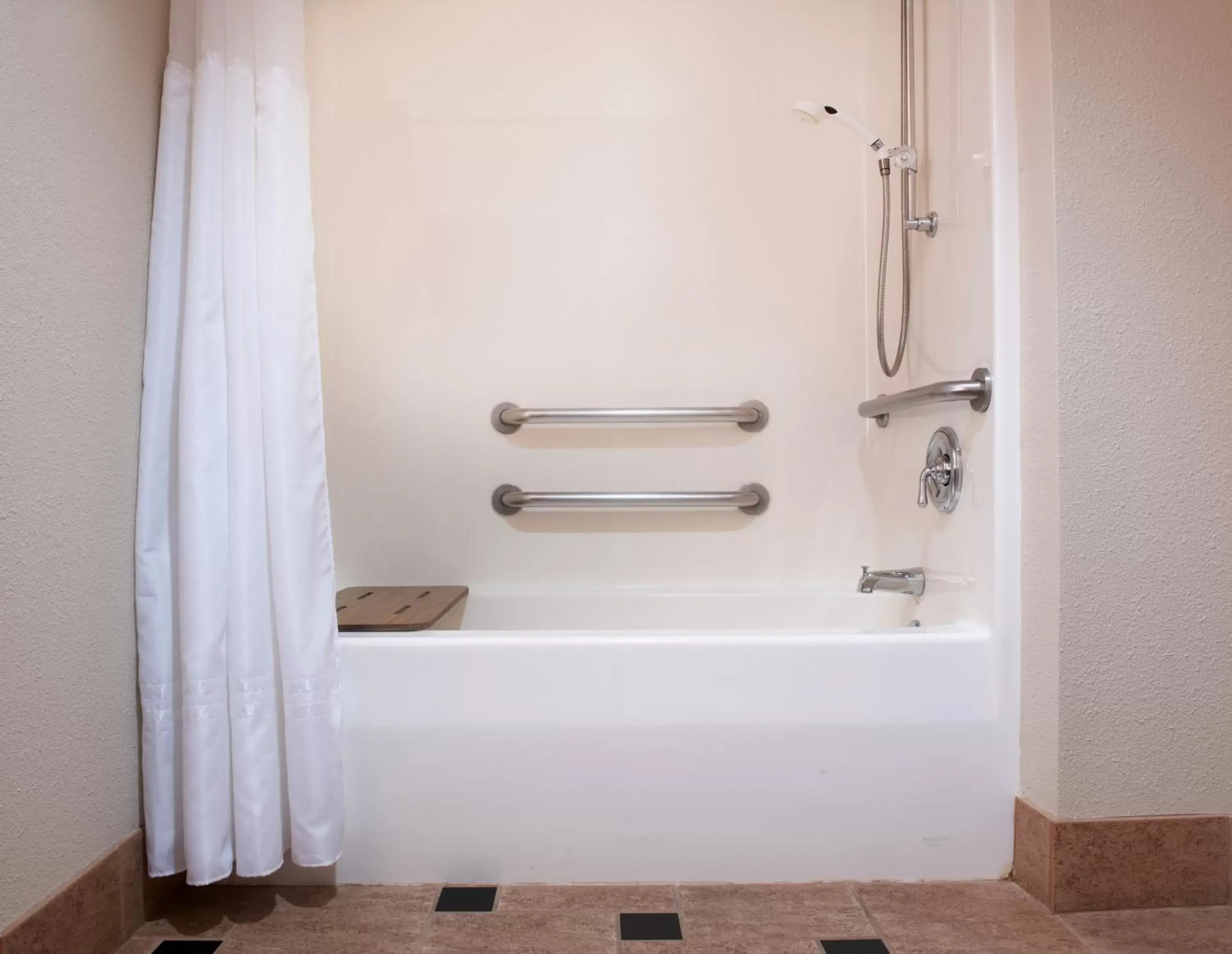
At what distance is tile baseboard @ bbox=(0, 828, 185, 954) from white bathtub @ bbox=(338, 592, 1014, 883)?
269mm

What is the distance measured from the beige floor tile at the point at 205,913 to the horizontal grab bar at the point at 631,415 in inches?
39.9

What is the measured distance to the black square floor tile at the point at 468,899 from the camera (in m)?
1.27

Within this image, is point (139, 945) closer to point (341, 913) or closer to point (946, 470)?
point (341, 913)

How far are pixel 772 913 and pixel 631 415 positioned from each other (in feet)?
3.31

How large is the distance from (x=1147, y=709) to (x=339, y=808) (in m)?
1.17

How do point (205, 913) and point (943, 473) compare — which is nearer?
point (205, 913)

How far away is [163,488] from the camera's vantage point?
126cm

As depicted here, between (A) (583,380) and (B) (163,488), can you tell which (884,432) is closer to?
(A) (583,380)

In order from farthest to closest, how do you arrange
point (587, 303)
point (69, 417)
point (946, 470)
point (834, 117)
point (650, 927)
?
point (587, 303) → point (834, 117) → point (946, 470) → point (650, 927) → point (69, 417)

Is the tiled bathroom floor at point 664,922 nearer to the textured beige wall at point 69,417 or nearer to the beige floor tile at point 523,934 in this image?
the beige floor tile at point 523,934

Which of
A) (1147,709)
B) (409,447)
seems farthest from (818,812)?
(409,447)

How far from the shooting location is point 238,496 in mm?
1233

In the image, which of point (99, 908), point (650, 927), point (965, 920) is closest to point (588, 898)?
point (650, 927)

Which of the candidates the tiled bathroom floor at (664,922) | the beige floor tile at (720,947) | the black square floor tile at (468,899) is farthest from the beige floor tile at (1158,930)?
the black square floor tile at (468,899)
